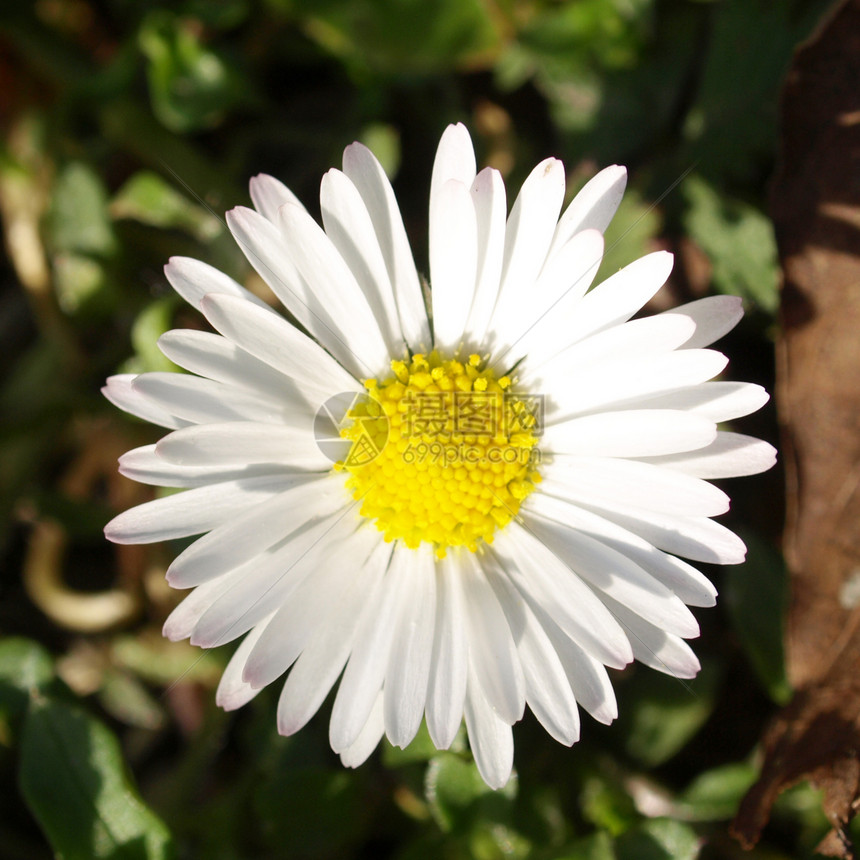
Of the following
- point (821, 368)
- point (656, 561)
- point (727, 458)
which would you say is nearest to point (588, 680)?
point (656, 561)

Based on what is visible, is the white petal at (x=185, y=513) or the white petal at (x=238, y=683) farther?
the white petal at (x=238, y=683)

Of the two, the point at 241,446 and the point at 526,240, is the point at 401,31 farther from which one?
the point at 241,446

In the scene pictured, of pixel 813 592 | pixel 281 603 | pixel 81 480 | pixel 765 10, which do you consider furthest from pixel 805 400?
pixel 81 480

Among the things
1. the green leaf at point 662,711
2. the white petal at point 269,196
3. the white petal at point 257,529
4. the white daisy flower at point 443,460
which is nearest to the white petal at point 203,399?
the white daisy flower at point 443,460

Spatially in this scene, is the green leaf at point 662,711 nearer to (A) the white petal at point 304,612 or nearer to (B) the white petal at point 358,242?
(A) the white petal at point 304,612

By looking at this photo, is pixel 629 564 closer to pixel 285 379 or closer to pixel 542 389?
pixel 542 389
